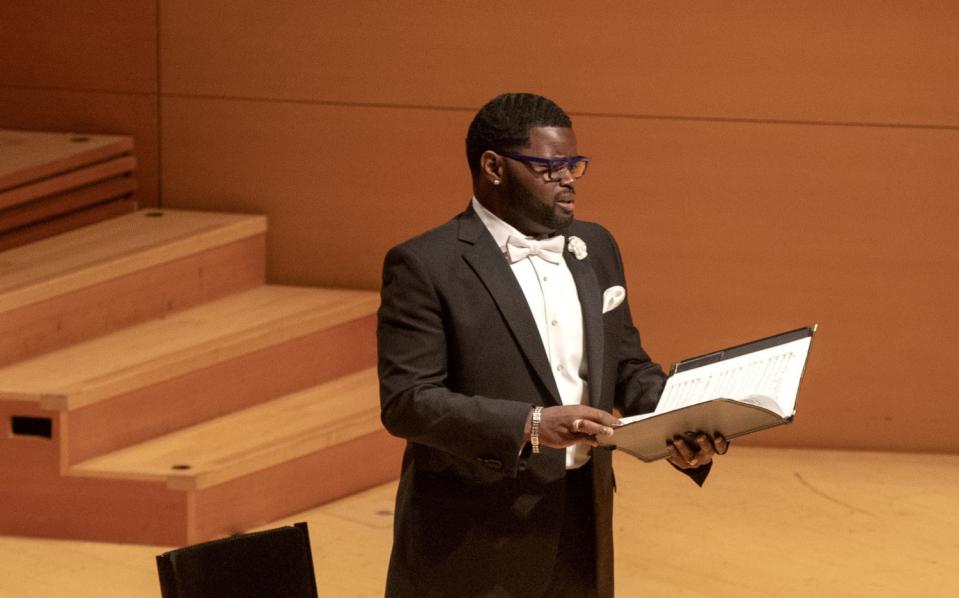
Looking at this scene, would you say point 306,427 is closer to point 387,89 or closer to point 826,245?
point 387,89

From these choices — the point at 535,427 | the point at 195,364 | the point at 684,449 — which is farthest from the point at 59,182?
the point at 684,449

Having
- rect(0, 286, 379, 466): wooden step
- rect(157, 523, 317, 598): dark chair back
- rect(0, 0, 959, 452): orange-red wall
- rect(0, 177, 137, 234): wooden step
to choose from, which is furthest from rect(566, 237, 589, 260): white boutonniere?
rect(0, 177, 137, 234): wooden step

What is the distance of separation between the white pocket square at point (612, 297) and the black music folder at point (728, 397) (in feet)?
0.53

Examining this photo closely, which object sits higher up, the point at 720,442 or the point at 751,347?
the point at 751,347

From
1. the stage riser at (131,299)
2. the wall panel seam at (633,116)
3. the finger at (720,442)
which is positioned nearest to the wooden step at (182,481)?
the stage riser at (131,299)

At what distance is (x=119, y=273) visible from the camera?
4.84m

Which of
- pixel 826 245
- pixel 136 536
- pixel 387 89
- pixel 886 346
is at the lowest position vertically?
pixel 136 536

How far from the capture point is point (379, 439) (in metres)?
4.78

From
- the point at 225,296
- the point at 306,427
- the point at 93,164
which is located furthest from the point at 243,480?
the point at 93,164

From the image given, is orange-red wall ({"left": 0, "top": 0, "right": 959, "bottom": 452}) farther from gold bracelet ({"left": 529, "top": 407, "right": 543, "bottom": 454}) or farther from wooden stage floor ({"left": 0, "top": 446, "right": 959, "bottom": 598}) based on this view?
gold bracelet ({"left": 529, "top": 407, "right": 543, "bottom": 454})

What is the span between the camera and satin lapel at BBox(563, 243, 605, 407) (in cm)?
244

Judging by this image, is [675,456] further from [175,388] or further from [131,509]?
[175,388]

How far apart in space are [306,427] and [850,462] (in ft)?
6.17

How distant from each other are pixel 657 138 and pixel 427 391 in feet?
9.93
